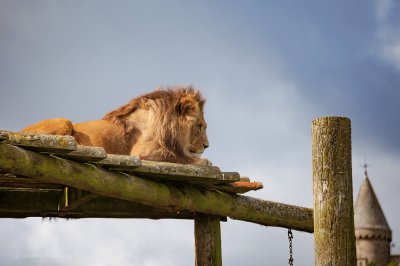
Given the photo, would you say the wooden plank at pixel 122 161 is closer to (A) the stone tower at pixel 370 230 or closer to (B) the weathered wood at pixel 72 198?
(B) the weathered wood at pixel 72 198

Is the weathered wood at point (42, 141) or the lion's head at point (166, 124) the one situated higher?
the lion's head at point (166, 124)

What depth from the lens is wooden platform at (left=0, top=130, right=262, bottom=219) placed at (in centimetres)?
644

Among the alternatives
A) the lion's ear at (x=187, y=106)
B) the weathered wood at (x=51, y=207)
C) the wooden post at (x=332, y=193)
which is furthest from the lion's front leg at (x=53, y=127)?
the wooden post at (x=332, y=193)

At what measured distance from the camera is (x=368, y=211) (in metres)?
68.2

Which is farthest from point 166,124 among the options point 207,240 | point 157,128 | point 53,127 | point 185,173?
point 185,173

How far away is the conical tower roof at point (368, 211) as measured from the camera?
67750 millimetres

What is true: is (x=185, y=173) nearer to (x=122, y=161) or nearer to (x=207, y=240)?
(x=122, y=161)

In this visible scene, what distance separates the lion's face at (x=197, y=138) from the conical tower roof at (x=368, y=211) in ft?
193

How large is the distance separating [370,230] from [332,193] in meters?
62.2

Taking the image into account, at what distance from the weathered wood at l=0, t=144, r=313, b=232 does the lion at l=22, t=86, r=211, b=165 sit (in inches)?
51.4

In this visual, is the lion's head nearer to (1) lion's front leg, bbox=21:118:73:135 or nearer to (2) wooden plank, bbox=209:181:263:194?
(1) lion's front leg, bbox=21:118:73:135

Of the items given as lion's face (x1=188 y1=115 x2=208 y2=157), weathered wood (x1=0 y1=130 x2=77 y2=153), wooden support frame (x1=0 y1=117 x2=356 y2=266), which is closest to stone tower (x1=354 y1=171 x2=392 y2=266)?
lion's face (x1=188 y1=115 x2=208 y2=157)

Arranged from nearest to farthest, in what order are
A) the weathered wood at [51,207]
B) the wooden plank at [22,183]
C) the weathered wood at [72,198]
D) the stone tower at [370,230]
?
1. the wooden plank at [22,183]
2. the weathered wood at [72,198]
3. the weathered wood at [51,207]
4. the stone tower at [370,230]

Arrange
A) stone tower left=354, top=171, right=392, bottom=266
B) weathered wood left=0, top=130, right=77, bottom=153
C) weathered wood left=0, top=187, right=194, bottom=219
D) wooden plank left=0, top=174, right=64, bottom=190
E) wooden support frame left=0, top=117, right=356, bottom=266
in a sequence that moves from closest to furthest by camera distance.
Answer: weathered wood left=0, top=130, right=77, bottom=153 → wooden support frame left=0, top=117, right=356, bottom=266 → wooden plank left=0, top=174, right=64, bottom=190 → weathered wood left=0, top=187, right=194, bottom=219 → stone tower left=354, top=171, right=392, bottom=266
